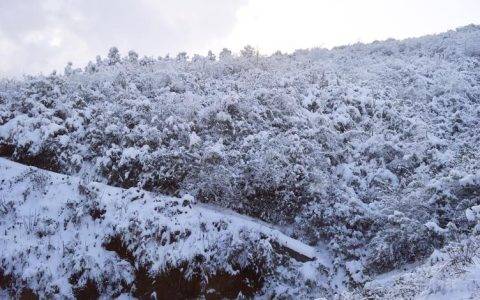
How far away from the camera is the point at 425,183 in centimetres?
941

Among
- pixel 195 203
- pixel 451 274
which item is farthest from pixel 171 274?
pixel 451 274

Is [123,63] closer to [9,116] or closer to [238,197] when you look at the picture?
[9,116]

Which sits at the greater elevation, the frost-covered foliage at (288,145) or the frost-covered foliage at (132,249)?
the frost-covered foliage at (288,145)

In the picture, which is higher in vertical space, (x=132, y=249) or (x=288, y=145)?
(x=288, y=145)

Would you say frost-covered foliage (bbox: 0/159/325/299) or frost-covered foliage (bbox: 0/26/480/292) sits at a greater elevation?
frost-covered foliage (bbox: 0/26/480/292)

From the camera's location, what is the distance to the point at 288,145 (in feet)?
34.6

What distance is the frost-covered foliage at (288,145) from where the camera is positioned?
8.87 metres

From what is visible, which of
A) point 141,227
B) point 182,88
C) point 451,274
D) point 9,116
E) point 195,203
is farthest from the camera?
point 182,88

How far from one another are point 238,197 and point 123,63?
9142 mm

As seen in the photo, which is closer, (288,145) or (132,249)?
(132,249)

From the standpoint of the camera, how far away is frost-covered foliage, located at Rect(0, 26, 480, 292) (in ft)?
29.1

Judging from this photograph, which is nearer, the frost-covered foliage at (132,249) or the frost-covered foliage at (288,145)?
the frost-covered foliage at (132,249)

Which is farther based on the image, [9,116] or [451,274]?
[9,116]

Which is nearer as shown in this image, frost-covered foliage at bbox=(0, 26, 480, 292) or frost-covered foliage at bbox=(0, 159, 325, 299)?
frost-covered foliage at bbox=(0, 159, 325, 299)
